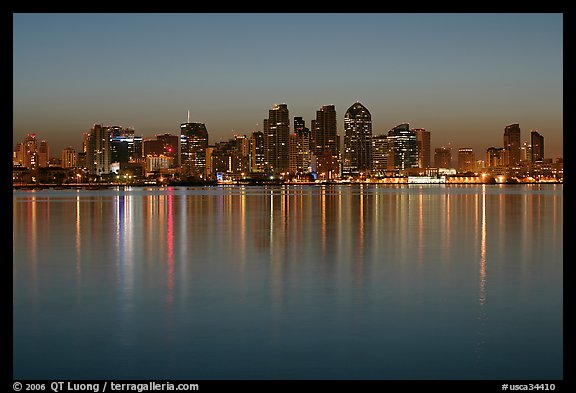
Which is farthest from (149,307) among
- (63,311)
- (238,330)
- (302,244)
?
(302,244)

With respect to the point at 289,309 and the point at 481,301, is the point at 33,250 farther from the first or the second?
the point at 481,301

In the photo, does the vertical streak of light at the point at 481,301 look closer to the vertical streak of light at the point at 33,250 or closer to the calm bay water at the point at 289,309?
the calm bay water at the point at 289,309

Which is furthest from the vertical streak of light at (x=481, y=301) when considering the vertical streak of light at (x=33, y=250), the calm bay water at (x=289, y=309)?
the vertical streak of light at (x=33, y=250)

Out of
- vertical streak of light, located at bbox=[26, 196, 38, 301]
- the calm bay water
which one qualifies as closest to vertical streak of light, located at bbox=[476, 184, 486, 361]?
the calm bay water

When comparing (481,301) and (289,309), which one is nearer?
(289,309)

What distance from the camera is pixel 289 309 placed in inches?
544

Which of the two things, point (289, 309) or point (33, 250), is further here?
point (33, 250)

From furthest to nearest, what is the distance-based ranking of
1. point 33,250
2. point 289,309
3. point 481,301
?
point 33,250 → point 481,301 → point 289,309

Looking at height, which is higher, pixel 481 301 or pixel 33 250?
pixel 33 250

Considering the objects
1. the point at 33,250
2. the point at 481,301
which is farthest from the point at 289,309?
the point at 33,250

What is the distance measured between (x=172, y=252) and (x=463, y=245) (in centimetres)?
1101

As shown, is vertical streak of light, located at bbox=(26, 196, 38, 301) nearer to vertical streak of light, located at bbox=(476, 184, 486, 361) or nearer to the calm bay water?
the calm bay water

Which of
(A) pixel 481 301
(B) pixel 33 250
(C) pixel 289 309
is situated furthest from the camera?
(B) pixel 33 250
